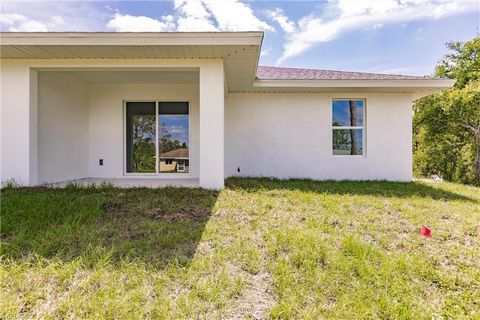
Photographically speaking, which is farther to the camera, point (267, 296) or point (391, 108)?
point (391, 108)

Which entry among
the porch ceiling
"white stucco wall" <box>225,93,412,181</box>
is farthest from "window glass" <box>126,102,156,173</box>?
the porch ceiling

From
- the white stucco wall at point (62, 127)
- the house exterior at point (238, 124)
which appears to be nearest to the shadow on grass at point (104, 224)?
the white stucco wall at point (62, 127)

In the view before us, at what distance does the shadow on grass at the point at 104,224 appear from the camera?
108 inches

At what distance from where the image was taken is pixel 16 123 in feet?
17.4

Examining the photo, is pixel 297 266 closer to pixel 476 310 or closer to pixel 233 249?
pixel 233 249

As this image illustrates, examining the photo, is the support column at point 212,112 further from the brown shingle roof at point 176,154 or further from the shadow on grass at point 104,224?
the brown shingle roof at point 176,154

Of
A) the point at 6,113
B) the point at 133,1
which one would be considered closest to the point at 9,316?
the point at 6,113

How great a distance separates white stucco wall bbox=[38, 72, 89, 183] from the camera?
595 centimetres

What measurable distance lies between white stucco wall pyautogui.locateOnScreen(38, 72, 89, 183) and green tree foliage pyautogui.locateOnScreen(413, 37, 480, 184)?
11.0 meters

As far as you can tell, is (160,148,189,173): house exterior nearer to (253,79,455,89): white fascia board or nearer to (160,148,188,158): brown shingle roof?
(160,148,188,158): brown shingle roof

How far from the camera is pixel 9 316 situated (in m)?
1.88

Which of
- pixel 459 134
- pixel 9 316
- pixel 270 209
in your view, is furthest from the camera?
pixel 459 134

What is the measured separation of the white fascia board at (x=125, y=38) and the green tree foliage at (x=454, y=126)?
816 centimetres

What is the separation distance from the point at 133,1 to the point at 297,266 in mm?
6817
